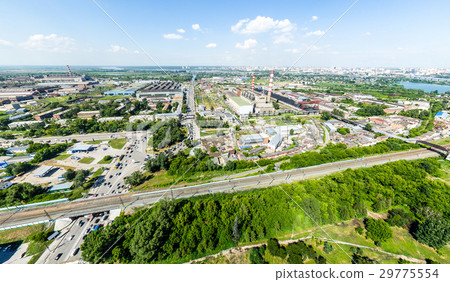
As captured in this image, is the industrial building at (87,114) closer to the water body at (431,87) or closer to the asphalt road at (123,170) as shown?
the asphalt road at (123,170)

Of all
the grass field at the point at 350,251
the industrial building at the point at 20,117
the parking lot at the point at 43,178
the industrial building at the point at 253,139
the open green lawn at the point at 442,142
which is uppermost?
the industrial building at the point at 20,117

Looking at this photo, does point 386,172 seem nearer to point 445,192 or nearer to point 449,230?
point 445,192

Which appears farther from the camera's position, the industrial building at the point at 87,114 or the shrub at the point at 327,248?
the industrial building at the point at 87,114

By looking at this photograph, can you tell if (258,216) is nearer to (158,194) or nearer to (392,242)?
(158,194)

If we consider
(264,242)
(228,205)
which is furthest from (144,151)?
Result: (264,242)

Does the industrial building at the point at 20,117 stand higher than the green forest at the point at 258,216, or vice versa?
the industrial building at the point at 20,117

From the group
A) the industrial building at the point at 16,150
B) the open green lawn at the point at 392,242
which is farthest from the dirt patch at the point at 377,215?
the industrial building at the point at 16,150

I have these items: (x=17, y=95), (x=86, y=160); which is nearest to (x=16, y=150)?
(x=86, y=160)
